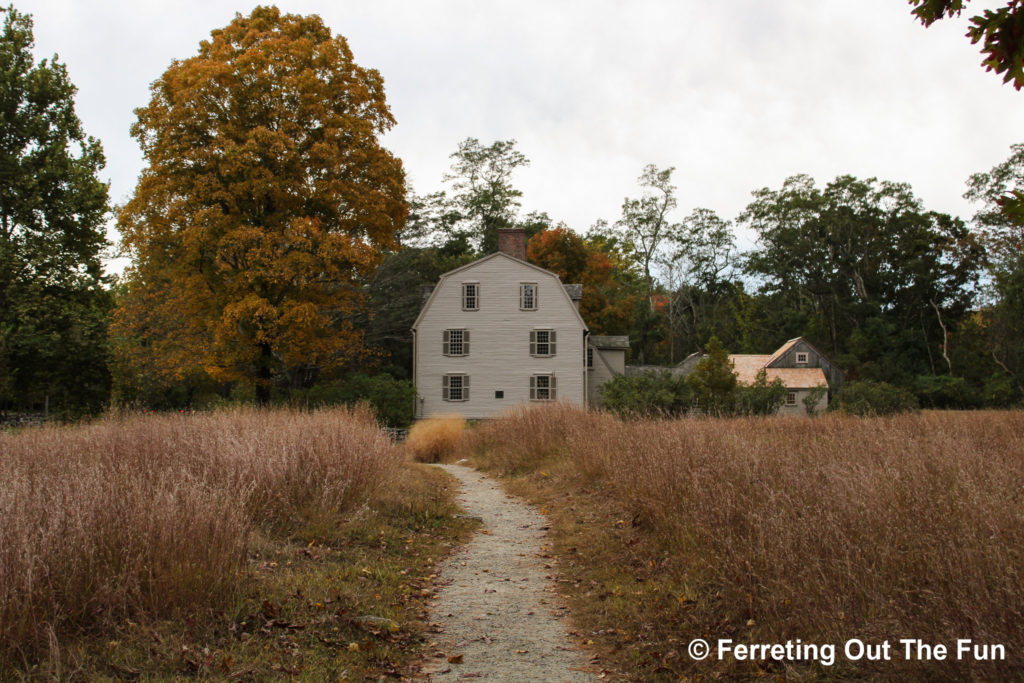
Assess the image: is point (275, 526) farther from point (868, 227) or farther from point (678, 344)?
point (868, 227)

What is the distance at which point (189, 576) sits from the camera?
5652 mm

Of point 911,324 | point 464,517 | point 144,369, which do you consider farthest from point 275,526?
point 911,324

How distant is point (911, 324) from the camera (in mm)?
58562

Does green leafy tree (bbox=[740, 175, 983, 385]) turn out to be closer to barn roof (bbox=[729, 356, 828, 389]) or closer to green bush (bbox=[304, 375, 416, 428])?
barn roof (bbox=[729, 356, 828, 389])

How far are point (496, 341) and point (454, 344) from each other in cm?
214

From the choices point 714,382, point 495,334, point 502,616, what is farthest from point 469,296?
point 502,616

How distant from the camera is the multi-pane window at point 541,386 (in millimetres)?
38375

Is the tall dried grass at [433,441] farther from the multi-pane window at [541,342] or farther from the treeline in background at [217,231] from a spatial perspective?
the multi-pane window at [541,342]

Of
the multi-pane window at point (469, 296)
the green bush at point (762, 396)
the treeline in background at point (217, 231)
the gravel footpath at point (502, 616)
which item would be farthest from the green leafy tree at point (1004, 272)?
the gravel footpath at point (502, 616)

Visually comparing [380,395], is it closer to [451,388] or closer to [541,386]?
[451,388]

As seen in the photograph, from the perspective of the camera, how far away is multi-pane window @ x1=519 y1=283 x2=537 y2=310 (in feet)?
127

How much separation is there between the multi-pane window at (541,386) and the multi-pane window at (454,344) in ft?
12.1

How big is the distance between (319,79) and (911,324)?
5082 cm

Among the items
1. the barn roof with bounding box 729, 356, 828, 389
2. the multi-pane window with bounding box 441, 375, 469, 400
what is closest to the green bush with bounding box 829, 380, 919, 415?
the barn roof with bounding box 729, 356, 828, 389
